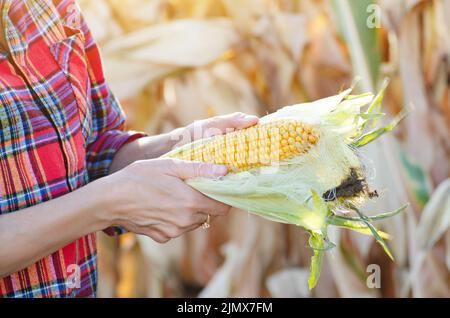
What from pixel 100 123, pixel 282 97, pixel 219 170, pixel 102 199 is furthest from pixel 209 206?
pixel 282 97

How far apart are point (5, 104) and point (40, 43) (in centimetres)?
12

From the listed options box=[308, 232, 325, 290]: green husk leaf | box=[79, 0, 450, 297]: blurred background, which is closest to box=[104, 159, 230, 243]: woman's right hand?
box=[308, 232, 325, 290]: green husk leaf

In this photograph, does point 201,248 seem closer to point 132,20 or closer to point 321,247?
point 132,20

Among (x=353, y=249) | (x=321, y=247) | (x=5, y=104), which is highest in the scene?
(x=5, y=104)

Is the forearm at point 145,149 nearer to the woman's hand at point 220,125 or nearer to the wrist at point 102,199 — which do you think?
the woman's hand at point 220,125

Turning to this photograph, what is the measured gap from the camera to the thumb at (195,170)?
34.8 inches

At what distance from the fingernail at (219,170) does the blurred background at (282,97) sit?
778 millimetres

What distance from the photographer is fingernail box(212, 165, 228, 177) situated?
0.90 metres

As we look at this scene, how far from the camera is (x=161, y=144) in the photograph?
1061mm

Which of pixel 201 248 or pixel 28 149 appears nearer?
pixel 28 149

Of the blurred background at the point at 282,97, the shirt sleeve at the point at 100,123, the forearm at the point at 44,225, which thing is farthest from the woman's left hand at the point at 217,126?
the blurred background at the point at 282,97

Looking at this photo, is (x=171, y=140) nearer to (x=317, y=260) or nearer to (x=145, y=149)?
(x=145, y=149)
